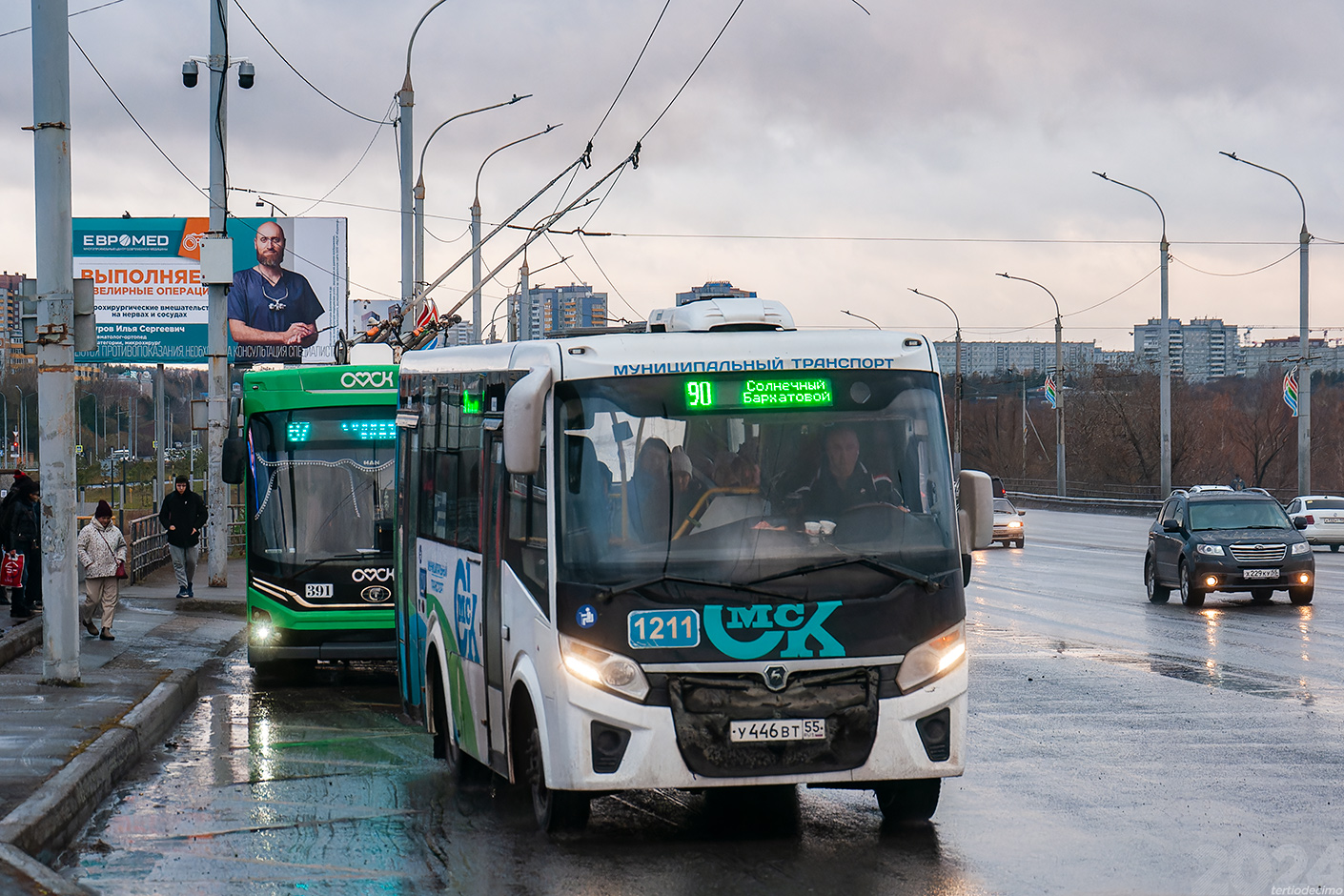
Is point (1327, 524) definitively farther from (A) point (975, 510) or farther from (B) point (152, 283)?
(A) point (975, 510)

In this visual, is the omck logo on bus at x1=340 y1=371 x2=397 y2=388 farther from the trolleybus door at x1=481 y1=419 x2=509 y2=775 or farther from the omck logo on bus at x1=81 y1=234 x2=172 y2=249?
the omck logo on bus at x1=81 y1=234 x2=172 y2=249

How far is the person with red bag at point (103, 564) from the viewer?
17766mm

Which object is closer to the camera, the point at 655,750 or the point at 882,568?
the point at 655,750

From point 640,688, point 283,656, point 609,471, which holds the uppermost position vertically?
point 609,471

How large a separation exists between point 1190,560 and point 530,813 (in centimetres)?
1659

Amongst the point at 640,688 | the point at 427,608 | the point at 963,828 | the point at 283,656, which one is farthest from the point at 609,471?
the point at 283,656

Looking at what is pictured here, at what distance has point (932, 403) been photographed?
8.20 meters

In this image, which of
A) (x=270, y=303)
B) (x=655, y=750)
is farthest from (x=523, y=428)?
(x=270, y=303)

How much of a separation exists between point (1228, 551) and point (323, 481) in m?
13.3

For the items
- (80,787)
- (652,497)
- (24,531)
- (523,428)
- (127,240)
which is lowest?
(80,787)

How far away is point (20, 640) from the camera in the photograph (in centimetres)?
1600

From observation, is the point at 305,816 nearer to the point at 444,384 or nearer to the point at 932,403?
the point at 444,384

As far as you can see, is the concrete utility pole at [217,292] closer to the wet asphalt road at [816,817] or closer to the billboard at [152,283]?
the wet asphalt road at [816,817]

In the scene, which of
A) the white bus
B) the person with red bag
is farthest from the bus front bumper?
the person with red bag
